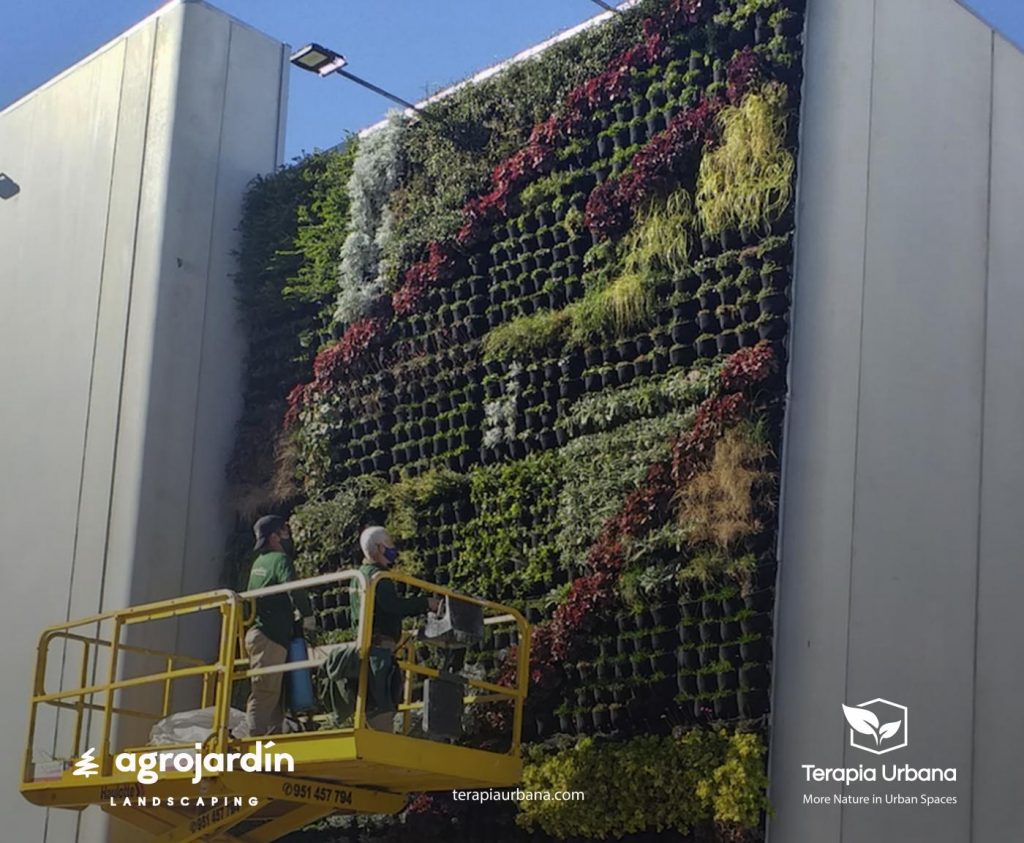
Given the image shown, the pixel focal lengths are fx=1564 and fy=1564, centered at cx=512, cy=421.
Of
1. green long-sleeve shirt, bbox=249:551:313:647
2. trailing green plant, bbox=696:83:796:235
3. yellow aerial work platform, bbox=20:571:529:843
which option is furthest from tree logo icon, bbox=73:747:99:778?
trailing green plant, bbox=696:83:796:235

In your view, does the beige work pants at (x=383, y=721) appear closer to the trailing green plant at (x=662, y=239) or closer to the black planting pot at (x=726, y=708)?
the black planting pot at (x=726, y=708)

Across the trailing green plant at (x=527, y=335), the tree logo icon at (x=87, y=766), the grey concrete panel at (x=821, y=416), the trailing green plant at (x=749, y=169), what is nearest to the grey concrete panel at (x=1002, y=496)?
the grey concrete panel at (x=821, y=416)

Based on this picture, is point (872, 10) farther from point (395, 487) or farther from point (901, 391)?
point (395, 487)

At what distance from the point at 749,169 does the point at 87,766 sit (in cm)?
612

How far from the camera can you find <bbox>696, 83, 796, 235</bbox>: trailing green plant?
10820 millimetres

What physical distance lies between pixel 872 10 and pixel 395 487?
5.20 metres

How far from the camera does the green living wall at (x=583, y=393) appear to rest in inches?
408

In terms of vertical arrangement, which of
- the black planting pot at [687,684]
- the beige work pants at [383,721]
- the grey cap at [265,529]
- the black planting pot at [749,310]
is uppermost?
the black planting pot at [749,310]

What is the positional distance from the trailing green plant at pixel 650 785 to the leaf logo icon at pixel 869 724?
1.93ft

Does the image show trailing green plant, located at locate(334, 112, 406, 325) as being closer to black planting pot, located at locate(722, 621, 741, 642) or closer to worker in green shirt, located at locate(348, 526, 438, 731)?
worker in green shirt, located at locate(348, 526, 438, 731)

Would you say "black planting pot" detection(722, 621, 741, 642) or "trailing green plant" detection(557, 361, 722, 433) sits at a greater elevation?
"trailing green plant" detection(557, 361, 722, 433)

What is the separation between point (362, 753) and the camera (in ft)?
29.6

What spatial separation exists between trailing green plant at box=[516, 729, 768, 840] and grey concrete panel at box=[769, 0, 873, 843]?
21 centimetres

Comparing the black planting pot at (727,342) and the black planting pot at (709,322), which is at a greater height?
the black planting pot at (709,322)
